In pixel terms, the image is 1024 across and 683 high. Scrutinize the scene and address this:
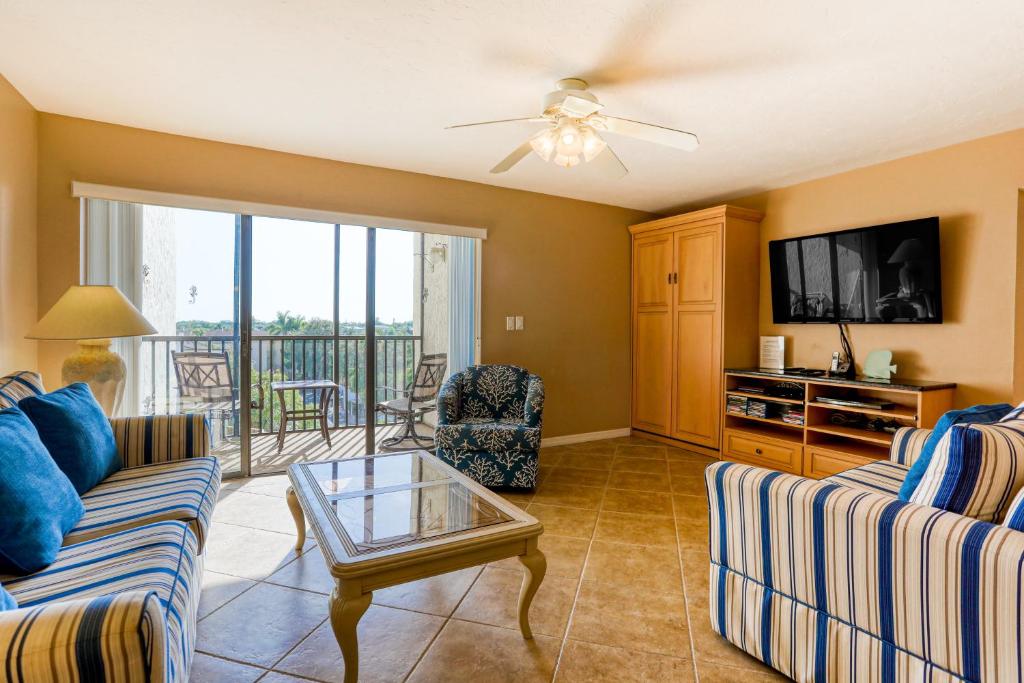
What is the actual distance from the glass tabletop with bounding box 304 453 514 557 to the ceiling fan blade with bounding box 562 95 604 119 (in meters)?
1.67

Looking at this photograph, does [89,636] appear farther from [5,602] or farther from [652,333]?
[652,333]

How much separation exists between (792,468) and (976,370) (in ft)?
4.14

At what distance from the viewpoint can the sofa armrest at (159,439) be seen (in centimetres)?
228

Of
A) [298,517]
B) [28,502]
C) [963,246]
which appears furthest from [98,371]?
→ [963,246]

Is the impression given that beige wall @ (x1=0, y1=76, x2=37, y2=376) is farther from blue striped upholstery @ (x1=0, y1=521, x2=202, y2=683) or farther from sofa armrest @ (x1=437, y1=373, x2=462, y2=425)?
sofa armrest @ (x1=437, y1=373, x2=462, y2=425)

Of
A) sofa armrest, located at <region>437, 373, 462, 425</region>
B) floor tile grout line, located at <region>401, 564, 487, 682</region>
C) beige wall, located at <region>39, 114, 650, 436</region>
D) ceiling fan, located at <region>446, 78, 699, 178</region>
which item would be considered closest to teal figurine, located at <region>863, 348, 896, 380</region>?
beige wall, located at <region>39, 114, 650, 436</region>

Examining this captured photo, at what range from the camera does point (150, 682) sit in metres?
0.88

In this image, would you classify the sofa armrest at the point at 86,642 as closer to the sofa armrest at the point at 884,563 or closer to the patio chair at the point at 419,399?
the sofa armrest at the point at 884,563

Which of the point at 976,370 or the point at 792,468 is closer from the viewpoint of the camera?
the point at 976,370

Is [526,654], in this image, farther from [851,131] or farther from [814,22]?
[851,131]

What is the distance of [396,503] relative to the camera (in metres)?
1.99

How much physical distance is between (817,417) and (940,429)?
6.63 feet

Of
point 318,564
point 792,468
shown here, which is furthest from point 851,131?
point 318,564

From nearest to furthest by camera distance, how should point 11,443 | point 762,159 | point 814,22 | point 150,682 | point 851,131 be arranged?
point 150,682 < point 11,443 < point 814,22 < point 851,131 < point 762,159
